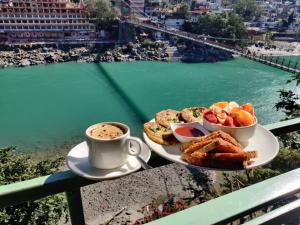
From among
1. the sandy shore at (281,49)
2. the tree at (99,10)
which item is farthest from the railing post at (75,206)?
the sandy shore at (281,49)

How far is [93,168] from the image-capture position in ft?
2.69

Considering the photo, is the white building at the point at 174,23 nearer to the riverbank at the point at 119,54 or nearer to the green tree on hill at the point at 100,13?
the riverbank at the point at 119,54

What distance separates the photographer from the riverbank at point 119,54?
86.8 feet

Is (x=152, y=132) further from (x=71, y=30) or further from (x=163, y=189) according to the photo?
(x=71, y=30)

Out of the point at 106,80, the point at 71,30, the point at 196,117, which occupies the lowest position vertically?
the point at 106,80

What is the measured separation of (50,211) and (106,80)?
61.7 ft

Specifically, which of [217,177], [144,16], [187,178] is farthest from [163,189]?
[144,16]

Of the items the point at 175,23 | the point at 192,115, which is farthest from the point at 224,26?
the point at 192,115

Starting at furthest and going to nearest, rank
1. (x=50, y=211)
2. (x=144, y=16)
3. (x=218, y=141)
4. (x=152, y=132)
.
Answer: (x=144, y=16) → (x=50, y=211) → (x=152, y=132) → (x=218, y=141)

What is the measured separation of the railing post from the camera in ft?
2.79

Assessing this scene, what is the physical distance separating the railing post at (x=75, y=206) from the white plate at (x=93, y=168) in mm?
73

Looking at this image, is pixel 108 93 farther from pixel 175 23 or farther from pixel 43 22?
pixel 175 23

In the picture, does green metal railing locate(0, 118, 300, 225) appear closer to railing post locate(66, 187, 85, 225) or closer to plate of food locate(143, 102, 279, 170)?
railing post locate(66, 187, 85, 225)

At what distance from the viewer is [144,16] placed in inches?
1615
